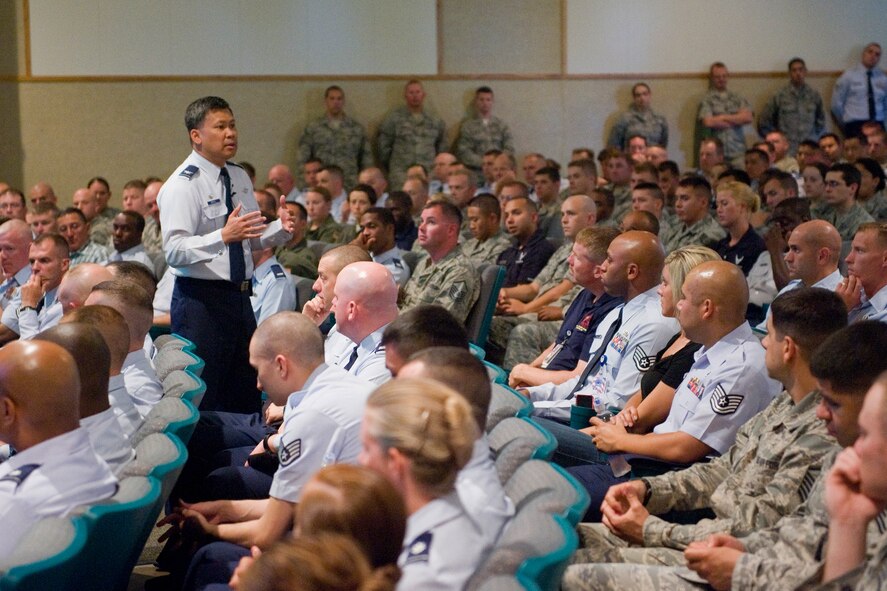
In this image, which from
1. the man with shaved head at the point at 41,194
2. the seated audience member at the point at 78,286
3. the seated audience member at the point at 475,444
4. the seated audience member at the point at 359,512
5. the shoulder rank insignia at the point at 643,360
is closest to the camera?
the seated audience member at the point at 359,512

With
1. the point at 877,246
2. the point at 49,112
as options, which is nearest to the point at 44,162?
the point at 49,112

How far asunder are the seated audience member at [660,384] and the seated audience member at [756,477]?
1.88 feet

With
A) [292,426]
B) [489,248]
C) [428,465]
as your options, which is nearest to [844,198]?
[489,248]

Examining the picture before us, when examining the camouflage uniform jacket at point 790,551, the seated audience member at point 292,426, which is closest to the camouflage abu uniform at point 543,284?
the seated audience member at point 292,426

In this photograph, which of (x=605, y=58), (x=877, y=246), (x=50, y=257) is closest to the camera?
(x=877, y=246)

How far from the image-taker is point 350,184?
12.4 meters

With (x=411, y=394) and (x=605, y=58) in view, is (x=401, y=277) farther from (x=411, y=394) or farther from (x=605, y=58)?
(x=605, y=58)

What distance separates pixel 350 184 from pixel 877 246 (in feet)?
27.6

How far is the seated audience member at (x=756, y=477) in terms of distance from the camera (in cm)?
262

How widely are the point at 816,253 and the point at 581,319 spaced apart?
1100 millimetres

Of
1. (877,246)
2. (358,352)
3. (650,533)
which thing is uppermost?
(877,246)

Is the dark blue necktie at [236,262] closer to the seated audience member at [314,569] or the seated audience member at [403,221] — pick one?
the seated audience member at [314,569]

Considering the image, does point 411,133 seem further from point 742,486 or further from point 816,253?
point 742,486

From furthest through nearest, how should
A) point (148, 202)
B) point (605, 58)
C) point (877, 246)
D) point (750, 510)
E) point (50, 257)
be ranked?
point (605, 58) → point (148, 202) → point (50, 257) → point (877, 246) → point (750, 510)
